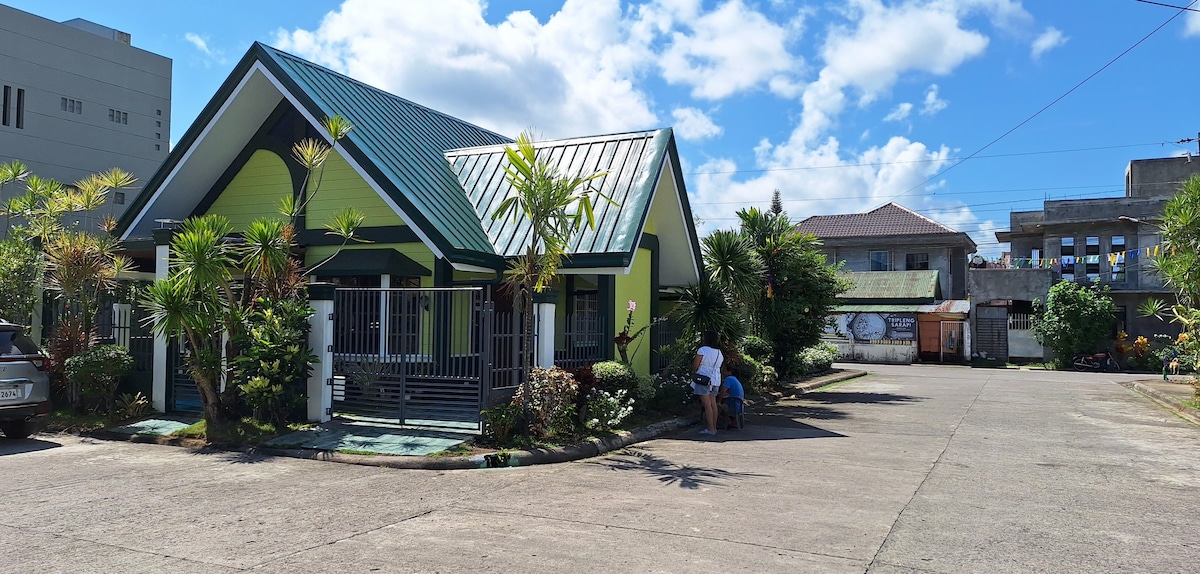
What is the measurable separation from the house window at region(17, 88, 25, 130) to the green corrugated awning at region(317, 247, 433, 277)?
151 ft

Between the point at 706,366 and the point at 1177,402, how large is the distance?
11693mm

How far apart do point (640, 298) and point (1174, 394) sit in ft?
42.2

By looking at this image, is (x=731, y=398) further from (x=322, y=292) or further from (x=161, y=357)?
(x=161, y=357)

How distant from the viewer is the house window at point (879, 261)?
4356 cm

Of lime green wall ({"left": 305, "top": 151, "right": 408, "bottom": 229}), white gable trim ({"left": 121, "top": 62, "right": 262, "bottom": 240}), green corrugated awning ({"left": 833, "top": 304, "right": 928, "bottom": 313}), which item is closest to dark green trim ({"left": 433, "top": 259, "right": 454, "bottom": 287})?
lime green wall ({"left": 305, "top": 151, "right": 408, "bottom": 229})

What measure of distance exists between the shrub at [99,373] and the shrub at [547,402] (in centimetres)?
668

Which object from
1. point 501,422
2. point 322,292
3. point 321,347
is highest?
point 322,292

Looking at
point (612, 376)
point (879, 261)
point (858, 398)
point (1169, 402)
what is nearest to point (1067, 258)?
point (879, 261)

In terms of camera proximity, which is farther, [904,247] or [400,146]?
[904,247]

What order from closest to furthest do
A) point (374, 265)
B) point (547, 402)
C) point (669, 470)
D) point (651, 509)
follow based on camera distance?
point (651, 509) → point (669, 470) → point (547, 402) → point (374, 265)

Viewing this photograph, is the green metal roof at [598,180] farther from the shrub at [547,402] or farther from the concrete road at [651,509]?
the concrete road at [651,509]

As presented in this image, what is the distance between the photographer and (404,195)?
532 inches

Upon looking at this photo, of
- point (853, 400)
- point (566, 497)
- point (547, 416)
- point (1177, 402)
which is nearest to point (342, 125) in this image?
point (547, 416)

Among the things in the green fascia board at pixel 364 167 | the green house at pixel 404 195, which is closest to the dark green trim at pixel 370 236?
the green house at pixel 404 195
